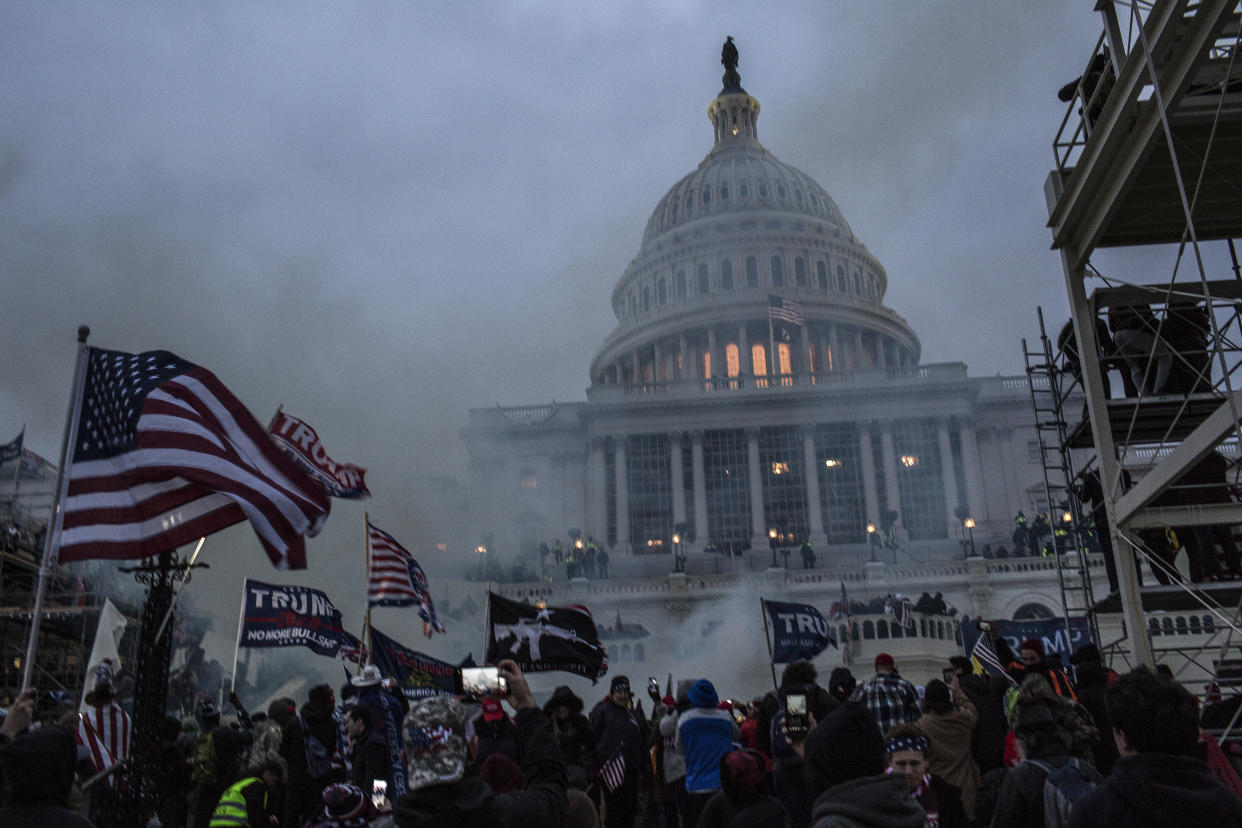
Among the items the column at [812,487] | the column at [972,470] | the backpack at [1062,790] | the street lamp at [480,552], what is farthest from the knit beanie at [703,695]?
the column at [972,470]

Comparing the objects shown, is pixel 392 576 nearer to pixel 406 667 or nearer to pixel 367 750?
pixel 406 667

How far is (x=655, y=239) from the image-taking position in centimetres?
9038

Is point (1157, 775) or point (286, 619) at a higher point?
point (286, 619)

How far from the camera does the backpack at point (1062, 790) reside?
13.9 ft

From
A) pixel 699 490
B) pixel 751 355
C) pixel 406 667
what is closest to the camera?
pixel 406 667

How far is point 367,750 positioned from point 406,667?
5611 millimetres

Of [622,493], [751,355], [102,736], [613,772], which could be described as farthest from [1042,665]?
[751,355]

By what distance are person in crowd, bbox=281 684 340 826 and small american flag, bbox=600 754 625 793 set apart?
2.31 metres

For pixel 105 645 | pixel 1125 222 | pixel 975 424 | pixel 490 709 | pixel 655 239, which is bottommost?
pixel 490 709

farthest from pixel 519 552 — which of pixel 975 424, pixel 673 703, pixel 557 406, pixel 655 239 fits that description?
pixel 673 703

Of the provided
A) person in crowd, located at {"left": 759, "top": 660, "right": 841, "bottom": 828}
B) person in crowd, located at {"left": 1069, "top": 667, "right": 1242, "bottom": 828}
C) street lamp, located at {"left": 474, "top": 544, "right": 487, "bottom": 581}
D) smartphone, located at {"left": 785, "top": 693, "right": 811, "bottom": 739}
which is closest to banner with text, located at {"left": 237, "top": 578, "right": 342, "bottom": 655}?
person in crowd, located at {"left": 759, "top": 660, "right": 841, "bottom": 828}

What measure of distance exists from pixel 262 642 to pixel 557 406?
51.2m

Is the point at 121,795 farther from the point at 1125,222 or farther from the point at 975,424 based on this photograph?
the point at 975,424

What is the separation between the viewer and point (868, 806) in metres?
3.51
